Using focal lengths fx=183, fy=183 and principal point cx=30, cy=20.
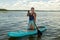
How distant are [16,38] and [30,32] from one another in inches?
57.2

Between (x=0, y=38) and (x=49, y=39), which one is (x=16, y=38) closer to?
(x=0, y=38)

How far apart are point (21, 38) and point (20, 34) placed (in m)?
0.34

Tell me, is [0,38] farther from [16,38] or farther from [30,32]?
[30,32]

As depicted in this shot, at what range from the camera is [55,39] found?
1491 cm

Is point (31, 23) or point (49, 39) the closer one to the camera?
point (49, 39)

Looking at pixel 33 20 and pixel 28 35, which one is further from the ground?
pixel 33 20

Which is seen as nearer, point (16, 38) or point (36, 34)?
point (16, 38)

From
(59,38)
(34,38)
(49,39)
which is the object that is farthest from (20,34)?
(59,38)

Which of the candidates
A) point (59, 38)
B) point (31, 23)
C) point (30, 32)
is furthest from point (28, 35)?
point (59, 38)

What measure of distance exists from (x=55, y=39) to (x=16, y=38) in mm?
3194

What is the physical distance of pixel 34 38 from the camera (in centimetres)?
1501

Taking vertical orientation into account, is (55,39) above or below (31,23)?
below

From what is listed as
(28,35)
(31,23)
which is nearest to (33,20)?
(31,23)

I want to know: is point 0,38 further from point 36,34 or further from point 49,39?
point 49,39
